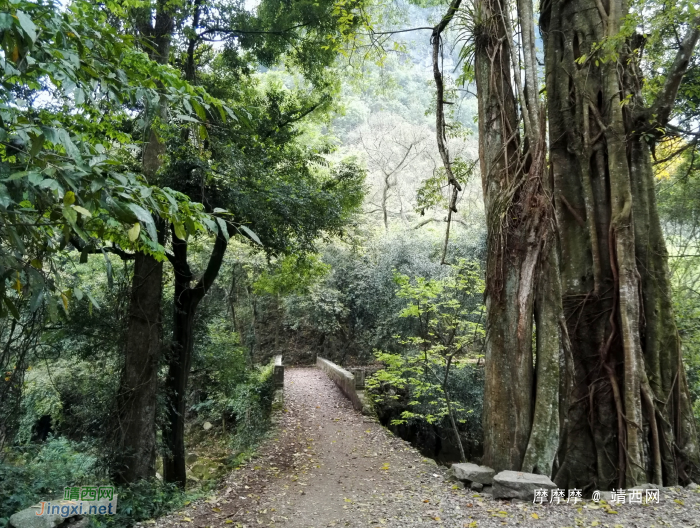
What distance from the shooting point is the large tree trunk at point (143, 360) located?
685 cm

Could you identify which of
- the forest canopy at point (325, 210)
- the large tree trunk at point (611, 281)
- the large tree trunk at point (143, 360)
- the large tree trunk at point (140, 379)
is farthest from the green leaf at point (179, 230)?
the large tree trunk at point (140, 379)

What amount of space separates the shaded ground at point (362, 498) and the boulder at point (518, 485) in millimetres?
124

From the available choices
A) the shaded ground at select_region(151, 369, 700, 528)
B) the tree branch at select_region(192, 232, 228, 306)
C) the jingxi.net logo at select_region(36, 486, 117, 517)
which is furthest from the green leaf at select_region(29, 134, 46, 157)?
the tree branch at select_region(192, 232, 228, 306)

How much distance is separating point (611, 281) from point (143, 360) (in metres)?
7.19

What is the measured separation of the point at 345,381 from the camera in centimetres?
1402

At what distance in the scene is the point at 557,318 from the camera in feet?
17.0

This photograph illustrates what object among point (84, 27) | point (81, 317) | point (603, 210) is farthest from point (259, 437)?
point (84, 27)

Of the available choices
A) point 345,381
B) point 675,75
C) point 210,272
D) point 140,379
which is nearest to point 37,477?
point 140,379

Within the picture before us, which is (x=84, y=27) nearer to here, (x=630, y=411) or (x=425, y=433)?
(x=630, y=411)

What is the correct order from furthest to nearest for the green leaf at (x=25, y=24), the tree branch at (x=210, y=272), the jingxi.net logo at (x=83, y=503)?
the tree branch at (x=210, y=272), the jingxi.net logo at (x=83, y=503), the green leaf at (x=25, y=24)

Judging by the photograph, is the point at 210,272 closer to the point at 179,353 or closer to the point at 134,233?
the point at 179,353

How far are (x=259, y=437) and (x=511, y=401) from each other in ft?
21.9

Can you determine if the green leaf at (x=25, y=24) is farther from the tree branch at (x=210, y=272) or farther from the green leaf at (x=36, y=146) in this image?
the tree branch at (x=210, y=272)

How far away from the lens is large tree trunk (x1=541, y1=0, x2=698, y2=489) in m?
5.29
